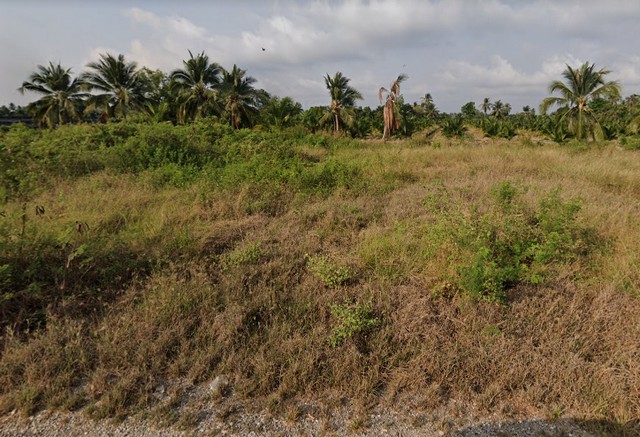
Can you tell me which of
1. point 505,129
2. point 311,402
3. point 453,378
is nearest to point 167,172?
point 311,402

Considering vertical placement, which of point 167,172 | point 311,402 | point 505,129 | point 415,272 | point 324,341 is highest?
point 505,129

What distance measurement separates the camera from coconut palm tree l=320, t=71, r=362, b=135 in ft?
73.2

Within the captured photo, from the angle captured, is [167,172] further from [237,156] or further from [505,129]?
[505,129]

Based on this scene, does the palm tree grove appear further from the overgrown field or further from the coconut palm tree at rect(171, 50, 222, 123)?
the coconut palm tree at rect(171, 50, 222, 123)

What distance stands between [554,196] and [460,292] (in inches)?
80.8

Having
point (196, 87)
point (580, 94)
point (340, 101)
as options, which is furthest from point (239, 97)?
point (580, 94)

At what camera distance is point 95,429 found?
182 centimetres

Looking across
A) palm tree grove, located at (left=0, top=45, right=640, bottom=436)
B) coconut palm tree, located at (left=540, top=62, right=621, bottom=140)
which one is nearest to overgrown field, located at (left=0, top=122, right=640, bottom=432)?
palm tree grove, located at (left=0, top=45, right=640, bottom=436)

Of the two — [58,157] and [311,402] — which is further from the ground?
[58,157]

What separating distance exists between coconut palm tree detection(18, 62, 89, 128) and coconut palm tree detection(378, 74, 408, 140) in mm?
18609

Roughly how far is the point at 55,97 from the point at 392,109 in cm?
2116

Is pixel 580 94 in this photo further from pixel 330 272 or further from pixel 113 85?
pixel 113 85

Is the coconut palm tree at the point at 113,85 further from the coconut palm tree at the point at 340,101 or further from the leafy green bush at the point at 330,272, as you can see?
the leafy green bush at the point at 330,272

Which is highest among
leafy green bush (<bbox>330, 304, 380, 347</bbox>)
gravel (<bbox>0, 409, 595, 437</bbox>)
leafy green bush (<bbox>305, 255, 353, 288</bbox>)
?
leafy green bush (<bbox>305, 255, 353, 288</bbox>)
